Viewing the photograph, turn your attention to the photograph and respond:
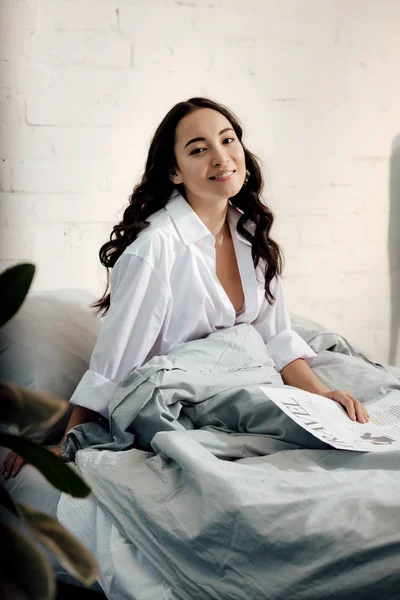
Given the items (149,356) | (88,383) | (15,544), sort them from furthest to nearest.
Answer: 1. (149,356)
2. (88,383)
3. (15,544)

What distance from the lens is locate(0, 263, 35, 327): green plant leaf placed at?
1.55ft

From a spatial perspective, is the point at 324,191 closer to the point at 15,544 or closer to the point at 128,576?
the point at 128,576

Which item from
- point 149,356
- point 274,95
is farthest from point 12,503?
point 274,95

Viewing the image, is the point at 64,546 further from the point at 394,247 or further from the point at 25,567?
the point at 394,247

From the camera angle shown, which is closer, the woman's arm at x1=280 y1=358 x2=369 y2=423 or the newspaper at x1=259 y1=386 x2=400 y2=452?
the newspaper at x1=259 y1=386 x2=400 y2=452

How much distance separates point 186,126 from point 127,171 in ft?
1.97

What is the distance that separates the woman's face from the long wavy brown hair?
1.3 inches

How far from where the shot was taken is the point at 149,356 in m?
1.73

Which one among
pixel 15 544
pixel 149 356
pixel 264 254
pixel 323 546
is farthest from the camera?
pixel 264 254

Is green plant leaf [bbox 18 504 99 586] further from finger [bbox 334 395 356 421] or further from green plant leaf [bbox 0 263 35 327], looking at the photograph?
finger [bbox 334 395 356 421]

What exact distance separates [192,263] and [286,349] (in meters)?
0.34

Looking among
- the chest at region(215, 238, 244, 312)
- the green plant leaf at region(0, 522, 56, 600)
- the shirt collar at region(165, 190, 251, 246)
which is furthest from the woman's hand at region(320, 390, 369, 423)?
the green plant leaf at region(0, 522, 56, 600)

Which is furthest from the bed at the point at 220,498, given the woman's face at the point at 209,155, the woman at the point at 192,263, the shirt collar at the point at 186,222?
the woman's face at the point at 209,155

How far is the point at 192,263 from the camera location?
172cm
